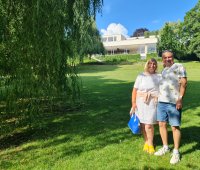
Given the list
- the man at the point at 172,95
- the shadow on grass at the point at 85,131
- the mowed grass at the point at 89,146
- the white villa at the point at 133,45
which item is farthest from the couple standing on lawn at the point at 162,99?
the white villa at the point at 133,45

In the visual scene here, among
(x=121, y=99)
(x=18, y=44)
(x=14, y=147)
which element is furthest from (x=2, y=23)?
(x=121, y=99)

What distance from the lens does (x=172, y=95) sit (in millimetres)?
5855

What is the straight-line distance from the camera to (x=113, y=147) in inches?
262

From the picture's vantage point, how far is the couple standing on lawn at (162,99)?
19.1 ft

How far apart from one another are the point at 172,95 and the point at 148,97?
1.57ft

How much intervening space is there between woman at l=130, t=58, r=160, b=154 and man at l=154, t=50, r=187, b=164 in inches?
6.8

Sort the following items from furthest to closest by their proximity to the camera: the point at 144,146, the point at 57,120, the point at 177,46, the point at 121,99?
the point at 177,46
the point at 121,99
the point at 57,120
the point at 144,146

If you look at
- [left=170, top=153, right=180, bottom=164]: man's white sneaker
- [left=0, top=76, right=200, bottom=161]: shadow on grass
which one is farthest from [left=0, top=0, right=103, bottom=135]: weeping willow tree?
[left=170, top=153, right=180, bottom=164]: man's white sneaker

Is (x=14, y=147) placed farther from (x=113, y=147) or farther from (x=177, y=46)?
(x=177, y=46)

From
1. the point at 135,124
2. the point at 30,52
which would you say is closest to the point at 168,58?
the point at 135,124

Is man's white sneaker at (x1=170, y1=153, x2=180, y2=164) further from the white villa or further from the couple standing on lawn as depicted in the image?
the white villa

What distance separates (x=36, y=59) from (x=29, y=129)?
2000 mm

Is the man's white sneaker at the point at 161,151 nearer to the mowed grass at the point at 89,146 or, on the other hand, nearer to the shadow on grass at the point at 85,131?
the mowed grass at the point at 89,146

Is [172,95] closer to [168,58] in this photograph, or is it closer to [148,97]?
[148,97]
